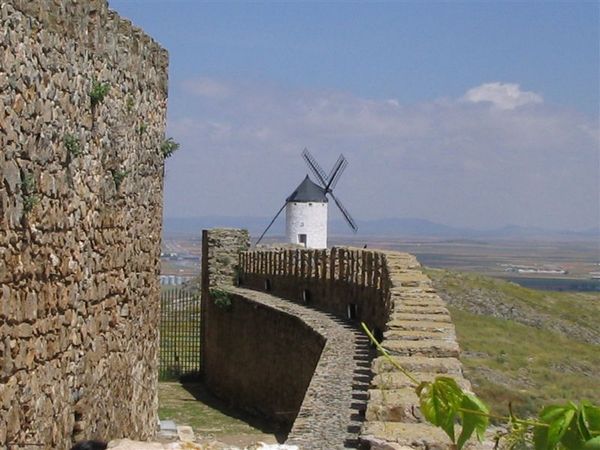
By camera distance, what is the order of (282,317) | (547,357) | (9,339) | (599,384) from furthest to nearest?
1. (547,357)
2. (599,384)
3. (282,317)
4. (9,339)

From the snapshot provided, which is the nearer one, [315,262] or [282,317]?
[282,317]

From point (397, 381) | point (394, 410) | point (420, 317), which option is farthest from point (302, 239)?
point (394, 410)

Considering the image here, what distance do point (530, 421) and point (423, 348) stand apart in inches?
224

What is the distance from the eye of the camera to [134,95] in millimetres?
10680

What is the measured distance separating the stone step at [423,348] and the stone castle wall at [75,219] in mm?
2417

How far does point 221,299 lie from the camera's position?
23094mm

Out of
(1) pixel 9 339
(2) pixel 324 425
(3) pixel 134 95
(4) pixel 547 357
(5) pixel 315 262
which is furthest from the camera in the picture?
(4) pixel 547 357

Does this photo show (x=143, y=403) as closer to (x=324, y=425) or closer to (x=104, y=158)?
(x=104, y=158)

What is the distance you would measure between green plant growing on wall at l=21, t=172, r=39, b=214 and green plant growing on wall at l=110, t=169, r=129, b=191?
255cm

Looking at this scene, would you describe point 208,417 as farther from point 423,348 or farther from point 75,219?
point 423,348

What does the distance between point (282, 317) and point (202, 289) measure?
7667 mm

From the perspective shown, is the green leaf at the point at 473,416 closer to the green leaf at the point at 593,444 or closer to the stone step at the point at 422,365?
the green leaf at the point at 593,444

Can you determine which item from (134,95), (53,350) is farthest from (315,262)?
(53,350)

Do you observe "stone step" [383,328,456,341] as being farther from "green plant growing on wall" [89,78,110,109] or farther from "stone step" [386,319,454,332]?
"green plant growing on wall" [89,78,110,109]
